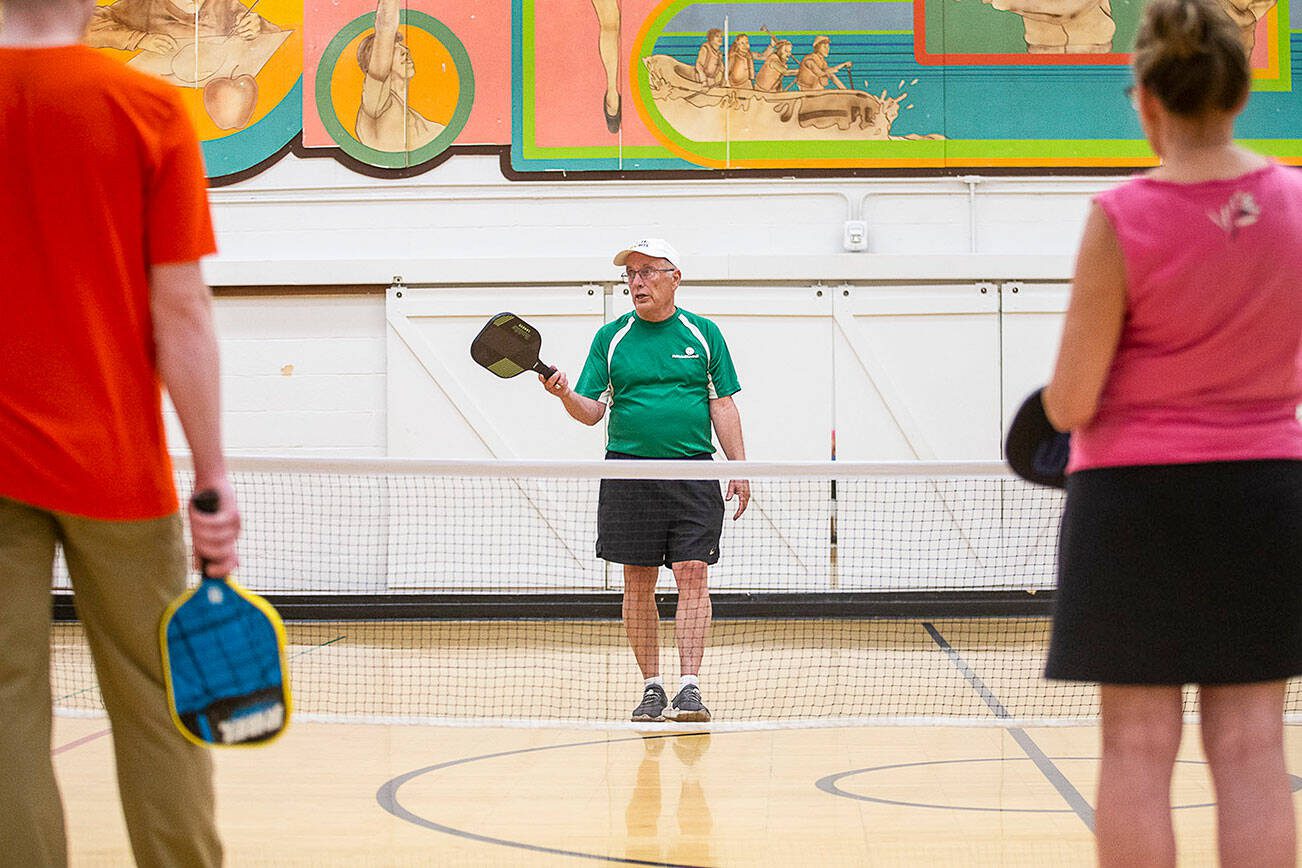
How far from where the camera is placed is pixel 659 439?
597cm

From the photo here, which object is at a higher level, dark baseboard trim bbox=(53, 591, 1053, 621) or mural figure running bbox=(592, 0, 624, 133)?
mural figure running bbox=(592, 0, 624, 133)

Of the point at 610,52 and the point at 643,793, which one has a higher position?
the point at 610,52

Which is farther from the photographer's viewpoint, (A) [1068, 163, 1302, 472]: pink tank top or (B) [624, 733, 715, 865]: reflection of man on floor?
(B) [624, 733, 715, 865]: reflection of man on floor

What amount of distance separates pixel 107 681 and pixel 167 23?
920 cm

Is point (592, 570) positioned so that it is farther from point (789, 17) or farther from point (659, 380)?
point (789, 17)

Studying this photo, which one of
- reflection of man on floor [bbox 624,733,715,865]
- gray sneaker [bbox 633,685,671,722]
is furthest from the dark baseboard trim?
reflection of man on floor [bbox 624,733,715,865]

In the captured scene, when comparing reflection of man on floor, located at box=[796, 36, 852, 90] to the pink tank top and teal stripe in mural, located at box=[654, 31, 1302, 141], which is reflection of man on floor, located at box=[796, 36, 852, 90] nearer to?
teal stripe in mural, located at box=[654, 31, 1302, 141]

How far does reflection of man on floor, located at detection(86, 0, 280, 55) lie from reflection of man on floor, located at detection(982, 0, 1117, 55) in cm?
549

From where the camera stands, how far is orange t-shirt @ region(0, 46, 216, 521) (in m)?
2.01

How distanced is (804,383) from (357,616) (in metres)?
3.57

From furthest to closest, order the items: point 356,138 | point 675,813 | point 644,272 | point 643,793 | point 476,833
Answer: point 356,138 → point 644,272 → point 643,793 → point 675,813 → point 476,833

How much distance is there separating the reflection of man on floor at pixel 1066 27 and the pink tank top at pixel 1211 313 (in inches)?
334

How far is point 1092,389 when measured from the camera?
6.68ft

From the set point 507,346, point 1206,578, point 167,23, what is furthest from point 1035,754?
point 167,23
